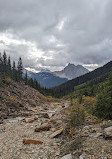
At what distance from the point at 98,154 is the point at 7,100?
2702 centimetres

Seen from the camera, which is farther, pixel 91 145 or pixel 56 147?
pixel 56 147

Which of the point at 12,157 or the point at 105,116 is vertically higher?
→ the point at 105,116

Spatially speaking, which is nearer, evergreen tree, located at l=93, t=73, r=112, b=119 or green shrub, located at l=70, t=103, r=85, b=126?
green shrub, located at l=70, t=103, r=85, b=126

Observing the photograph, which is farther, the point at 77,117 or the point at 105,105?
the point at 105,105

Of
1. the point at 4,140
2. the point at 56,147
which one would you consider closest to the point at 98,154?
the point at 56,147

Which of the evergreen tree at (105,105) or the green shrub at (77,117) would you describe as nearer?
the green shrub at (77,117)

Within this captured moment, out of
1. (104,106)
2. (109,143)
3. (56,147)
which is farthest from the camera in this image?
(104,106)

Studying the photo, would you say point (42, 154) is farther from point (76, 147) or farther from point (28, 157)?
point (76, 147)

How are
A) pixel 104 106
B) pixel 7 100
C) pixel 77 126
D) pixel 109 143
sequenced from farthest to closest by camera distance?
1. pixel 7 100
2. pixel 104 106
3. pixel 77 126
4. pixel 109 143

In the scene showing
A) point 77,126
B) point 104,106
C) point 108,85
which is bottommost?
point 77,126

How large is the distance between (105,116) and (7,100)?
23731 mm

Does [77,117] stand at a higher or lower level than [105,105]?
lower

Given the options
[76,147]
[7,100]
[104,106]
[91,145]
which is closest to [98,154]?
[91,145]

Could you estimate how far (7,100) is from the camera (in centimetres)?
2933
